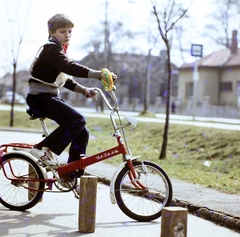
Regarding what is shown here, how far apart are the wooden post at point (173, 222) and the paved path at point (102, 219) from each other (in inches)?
36.3

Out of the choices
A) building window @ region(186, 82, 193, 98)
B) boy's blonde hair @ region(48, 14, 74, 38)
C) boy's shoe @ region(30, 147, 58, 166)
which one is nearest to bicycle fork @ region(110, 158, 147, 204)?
boy's shoe @ region(30, 147, 58, 166)

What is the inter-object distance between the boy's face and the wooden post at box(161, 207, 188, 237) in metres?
2.35

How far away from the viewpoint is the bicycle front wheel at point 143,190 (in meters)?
Result: 5.70

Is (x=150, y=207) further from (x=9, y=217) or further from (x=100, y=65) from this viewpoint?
(x=100, y=65)

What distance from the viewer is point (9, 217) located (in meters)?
5.66

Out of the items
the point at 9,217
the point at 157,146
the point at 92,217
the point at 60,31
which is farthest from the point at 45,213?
the point at 157,146

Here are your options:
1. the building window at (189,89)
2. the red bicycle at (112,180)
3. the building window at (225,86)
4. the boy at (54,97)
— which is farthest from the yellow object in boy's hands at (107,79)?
the building window at (189,89)

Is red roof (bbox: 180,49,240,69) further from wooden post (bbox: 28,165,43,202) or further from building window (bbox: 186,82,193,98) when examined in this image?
wooden post (bbox: 28,165,43,202)

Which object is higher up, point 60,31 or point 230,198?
point 60,31

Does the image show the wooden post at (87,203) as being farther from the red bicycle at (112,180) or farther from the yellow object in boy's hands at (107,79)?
the yellow object in boy's hands at (107,79)

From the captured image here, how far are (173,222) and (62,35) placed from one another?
97.0 inches

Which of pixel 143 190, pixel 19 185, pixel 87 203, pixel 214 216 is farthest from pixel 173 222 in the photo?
pixel 19 185

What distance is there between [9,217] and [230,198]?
277cm

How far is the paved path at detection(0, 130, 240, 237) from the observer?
17.0 feet
